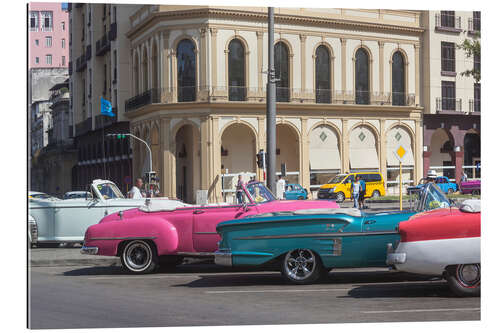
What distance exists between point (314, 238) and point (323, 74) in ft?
15.5

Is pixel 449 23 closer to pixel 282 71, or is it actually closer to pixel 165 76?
pixel 282 71

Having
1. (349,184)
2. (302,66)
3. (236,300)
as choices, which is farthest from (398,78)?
(236,300)

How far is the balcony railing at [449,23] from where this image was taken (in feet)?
37.8

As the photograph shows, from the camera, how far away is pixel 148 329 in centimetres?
790

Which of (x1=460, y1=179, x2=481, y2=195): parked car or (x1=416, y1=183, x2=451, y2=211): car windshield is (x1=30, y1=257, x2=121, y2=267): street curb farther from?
(x1=460, y1=179, x2=481, y2=195): parked car

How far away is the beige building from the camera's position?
43.7ft

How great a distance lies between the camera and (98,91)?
15.3 meters

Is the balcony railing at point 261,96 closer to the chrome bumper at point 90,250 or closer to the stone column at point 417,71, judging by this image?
the stone column at point 417,71

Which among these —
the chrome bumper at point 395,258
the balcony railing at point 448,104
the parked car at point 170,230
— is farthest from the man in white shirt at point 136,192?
the chrome bumper at point 395,258

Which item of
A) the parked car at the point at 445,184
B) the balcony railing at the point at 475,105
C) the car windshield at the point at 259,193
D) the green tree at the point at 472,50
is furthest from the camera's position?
the car windshield at the point at 259,193

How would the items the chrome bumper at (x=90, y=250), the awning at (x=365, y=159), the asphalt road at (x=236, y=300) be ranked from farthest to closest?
the awning at (x=365, y=159)
the chrome bumper at (x=90, y=250)
the asphalt road at (x=236, y=300)

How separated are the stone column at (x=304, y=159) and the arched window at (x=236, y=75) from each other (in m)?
1.39

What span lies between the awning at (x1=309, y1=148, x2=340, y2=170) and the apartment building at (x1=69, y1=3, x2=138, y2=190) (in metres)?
3.23

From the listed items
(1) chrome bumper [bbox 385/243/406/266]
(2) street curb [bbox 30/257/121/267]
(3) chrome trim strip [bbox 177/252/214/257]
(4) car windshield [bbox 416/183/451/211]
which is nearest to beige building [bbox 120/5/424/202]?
(3) chrome trim strip [bbox 177/252/214/257]
